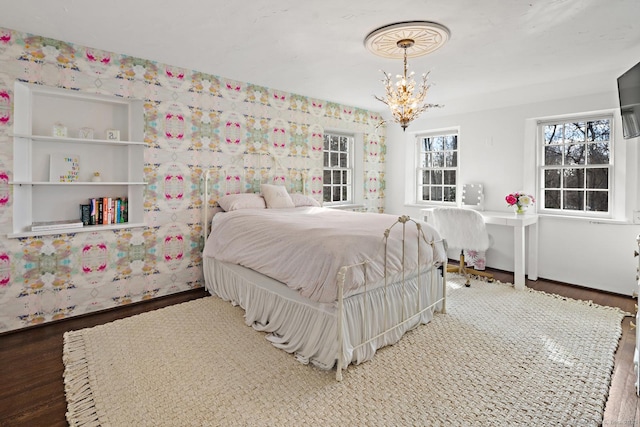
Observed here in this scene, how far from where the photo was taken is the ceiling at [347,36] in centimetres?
241

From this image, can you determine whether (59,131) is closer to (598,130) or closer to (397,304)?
(397,304)

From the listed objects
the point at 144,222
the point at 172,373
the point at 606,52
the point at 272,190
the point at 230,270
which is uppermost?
the point at 606,52

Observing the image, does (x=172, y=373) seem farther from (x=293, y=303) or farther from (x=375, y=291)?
(x=375, y=291)

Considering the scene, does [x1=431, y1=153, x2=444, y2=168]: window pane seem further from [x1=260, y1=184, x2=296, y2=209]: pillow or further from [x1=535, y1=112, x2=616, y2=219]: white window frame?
[x1=260, y1=184, x2=296, y2=209]: pillow

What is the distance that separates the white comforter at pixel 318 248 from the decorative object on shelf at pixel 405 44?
0.99 m

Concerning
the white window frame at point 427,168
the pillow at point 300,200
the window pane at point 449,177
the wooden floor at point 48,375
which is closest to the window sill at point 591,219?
the wooden floor at point 48,375

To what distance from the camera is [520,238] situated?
12.8 feet

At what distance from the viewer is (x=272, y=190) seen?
4.13 metres

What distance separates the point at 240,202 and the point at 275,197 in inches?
17.1

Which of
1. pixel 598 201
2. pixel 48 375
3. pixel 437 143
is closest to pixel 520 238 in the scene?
pixel 598 201

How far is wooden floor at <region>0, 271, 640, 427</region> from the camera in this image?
71.7 inches

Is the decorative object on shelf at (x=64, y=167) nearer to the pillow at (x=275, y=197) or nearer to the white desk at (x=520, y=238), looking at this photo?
the pillow at (x=275, y=197)

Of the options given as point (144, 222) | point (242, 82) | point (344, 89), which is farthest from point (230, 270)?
point (344, 89)

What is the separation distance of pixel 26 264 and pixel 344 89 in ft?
12.4
